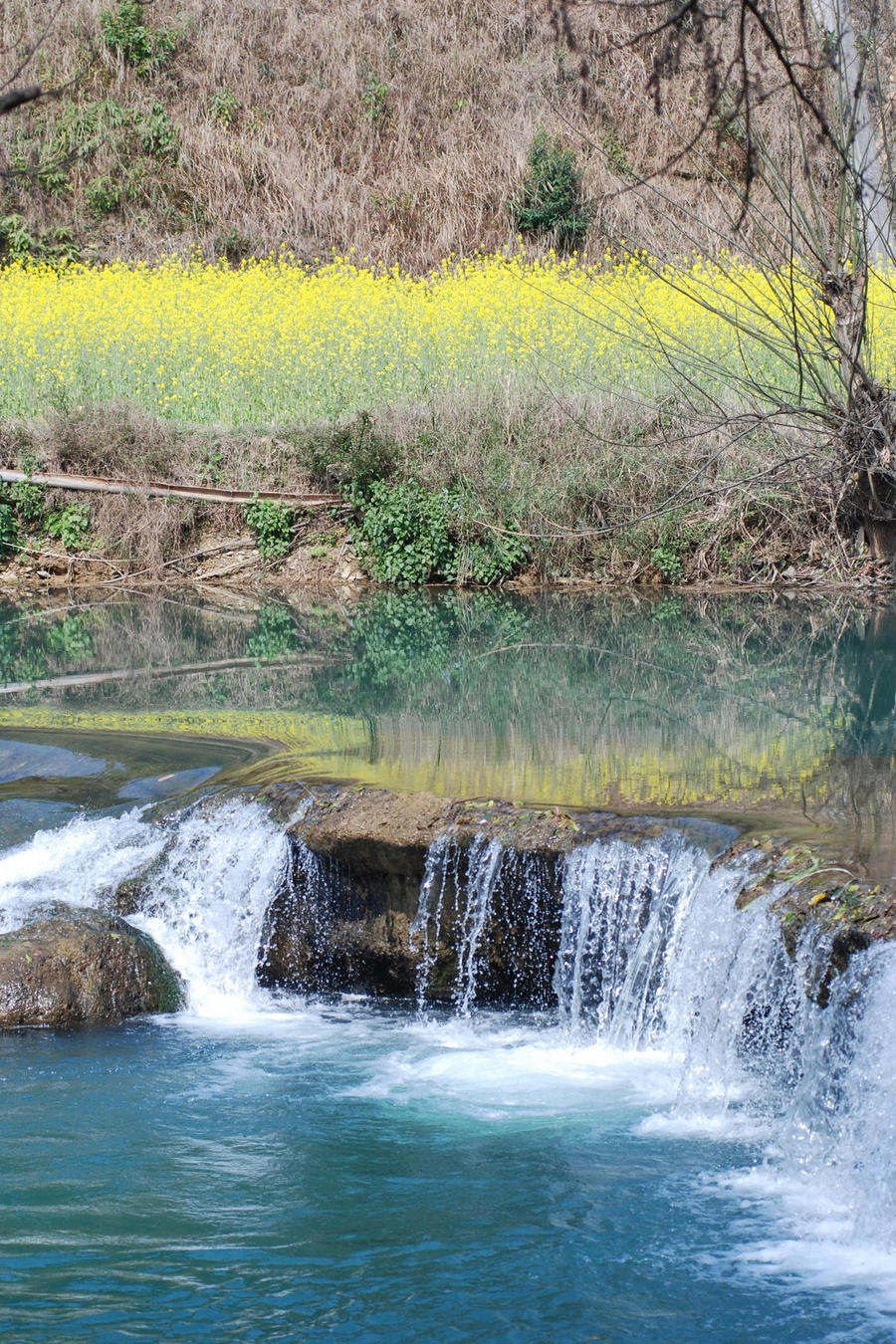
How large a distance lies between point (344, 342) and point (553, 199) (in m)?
8.06

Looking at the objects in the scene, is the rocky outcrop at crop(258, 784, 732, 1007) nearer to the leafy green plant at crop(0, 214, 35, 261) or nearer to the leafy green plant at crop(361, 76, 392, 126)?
the leafy green plant at crop(0, 214, 35, 261)

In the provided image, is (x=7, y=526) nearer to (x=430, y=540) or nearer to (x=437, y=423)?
(x=430, y=540)

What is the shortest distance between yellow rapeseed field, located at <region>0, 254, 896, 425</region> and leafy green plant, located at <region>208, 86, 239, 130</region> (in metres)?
7.49

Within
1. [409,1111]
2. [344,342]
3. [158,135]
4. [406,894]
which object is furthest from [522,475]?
[158,135]

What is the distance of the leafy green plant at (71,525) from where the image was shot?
1684 centimetres

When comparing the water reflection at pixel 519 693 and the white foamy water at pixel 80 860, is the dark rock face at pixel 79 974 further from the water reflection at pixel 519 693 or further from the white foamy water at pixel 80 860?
the water reflection at pixel 519 693

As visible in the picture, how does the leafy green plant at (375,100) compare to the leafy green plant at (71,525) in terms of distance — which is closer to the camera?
the leafy green plant at (71,525)

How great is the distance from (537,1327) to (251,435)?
1426 centimetres

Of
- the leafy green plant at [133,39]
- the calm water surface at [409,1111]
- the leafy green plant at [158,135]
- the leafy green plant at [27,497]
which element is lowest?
the calm water surface at [409,1111]

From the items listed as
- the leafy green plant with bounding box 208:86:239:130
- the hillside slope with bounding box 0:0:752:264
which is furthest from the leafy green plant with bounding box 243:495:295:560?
the leafy green plant with bounding box 208:86:239:130

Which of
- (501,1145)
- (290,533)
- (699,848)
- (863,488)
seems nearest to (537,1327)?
(501,1145)

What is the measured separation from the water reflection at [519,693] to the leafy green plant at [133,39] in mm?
16355

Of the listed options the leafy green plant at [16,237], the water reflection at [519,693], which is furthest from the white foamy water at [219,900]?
the leafy green plant at [16,237]

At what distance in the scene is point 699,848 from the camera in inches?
239
